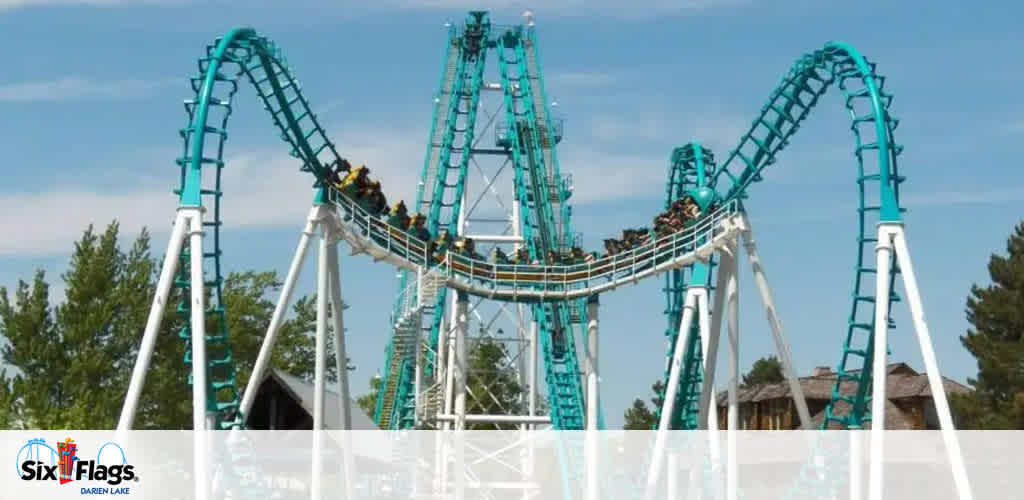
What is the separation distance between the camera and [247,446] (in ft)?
70.1

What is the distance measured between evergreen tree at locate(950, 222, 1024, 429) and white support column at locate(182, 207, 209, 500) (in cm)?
1897

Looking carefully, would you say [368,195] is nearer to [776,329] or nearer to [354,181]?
[354,181]

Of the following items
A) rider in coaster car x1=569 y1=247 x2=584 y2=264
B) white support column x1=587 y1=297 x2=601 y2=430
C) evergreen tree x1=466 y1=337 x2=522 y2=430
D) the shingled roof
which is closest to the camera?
rider in coaster car x1=569 y1=247 x2=584 y2=264

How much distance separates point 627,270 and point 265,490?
27.8 feet

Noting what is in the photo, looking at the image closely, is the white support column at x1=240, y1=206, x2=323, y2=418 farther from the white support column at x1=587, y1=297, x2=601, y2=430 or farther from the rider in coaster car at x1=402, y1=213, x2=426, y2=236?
the white support column at x1=587, y1=297, x2=601, y2=430

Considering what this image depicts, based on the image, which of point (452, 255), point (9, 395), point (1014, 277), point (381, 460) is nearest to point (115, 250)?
point (9, 395)

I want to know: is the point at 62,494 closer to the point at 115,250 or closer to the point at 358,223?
the point at 358,223

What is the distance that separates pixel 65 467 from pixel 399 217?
7.37m

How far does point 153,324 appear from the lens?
18734 mm

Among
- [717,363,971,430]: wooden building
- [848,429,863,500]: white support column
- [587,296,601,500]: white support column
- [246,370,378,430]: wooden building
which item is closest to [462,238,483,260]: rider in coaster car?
[587,296,601,500]: white support column

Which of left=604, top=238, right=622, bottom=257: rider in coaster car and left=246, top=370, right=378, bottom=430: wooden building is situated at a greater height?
left=604, top=238, right=622, bottom=257: rider in coaster car

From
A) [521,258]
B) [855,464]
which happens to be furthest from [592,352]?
[855,464]

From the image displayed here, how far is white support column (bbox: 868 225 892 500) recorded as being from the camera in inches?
724

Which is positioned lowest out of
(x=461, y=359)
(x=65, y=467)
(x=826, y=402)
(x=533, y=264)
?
(x=65, y=467)
